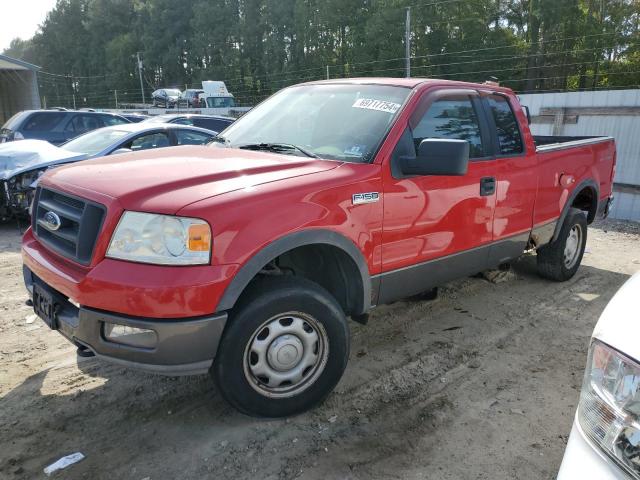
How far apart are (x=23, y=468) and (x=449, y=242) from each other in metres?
2.92

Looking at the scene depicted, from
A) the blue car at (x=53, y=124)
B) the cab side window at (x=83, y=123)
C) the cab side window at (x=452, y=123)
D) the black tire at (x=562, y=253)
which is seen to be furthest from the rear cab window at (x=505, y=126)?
the cab side window at (x=83, y=123)

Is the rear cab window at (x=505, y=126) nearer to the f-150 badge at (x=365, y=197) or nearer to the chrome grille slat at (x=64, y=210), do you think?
the f-150 badge at (x=365, y=197)

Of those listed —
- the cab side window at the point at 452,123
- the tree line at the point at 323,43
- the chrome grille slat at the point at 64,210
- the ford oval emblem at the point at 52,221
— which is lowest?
the ford oval emblem at the point at 52,221

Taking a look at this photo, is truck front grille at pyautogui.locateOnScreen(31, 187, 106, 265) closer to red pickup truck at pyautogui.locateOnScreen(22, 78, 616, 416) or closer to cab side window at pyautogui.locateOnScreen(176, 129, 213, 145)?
red pickup truck at pyautogui.locateOnScreen(22, 78, 616, 416)

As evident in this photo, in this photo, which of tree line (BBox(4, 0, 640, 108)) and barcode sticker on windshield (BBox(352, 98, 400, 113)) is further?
tree line (BBox(4, 0, 640, 108))

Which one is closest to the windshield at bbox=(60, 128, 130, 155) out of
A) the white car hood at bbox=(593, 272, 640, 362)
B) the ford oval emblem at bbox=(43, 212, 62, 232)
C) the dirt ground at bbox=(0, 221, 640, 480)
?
the dirt ground at bbox=(0, 221, 640, 480)

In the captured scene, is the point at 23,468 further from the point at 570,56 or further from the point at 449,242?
the point at 570,56

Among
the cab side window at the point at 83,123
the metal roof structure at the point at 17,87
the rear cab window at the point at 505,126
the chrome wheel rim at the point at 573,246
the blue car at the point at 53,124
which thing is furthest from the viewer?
the metal roof structure at the point at 17,87

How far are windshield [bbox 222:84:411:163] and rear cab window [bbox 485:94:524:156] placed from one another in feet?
3.59

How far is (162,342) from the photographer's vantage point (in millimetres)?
2484

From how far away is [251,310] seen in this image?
8.84 feet

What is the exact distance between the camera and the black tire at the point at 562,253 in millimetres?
5375

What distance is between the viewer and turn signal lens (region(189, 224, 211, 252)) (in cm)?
250

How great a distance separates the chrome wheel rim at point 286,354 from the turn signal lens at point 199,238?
0.55m
